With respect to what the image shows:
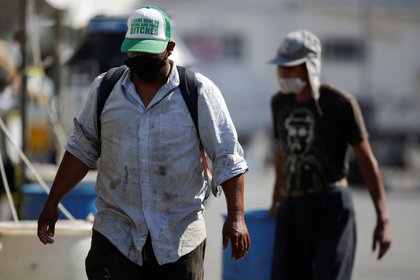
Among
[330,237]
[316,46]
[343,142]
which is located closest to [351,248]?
[330,237]

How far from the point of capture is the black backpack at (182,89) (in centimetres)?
477

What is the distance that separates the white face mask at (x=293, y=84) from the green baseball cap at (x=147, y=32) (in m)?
1.91

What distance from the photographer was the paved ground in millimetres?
10188

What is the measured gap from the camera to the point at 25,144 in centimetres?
895

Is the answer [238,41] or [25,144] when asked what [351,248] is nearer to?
[25,144]

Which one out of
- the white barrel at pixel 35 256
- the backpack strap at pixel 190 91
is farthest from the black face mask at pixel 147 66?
the white barrel at pixel 35 256

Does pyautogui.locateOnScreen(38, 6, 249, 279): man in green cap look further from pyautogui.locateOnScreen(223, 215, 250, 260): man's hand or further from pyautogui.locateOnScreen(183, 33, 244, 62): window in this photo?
pyautogui.locateOnScreen(183, 33, 244, 62): window

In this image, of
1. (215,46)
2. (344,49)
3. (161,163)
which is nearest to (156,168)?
(161,163)

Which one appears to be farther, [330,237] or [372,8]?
[372,8]

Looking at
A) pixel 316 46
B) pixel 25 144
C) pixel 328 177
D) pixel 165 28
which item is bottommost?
pixel 25 144

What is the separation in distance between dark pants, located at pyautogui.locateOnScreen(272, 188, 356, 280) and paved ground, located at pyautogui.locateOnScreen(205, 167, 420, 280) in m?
0.57

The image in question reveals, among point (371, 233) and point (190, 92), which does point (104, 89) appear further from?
point (371, 233)

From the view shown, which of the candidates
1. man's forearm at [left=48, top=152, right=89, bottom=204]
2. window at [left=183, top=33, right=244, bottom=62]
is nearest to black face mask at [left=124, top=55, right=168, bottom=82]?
man's forearm at [left=48, top=152, right=89, bottom=204]

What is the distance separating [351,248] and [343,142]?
0.66 m
